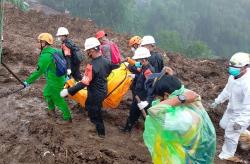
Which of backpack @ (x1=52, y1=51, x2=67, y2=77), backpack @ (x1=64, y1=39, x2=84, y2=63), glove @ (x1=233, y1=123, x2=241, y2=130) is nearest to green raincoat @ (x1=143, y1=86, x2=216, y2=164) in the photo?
glove @ (x1=233, y1=123, x2=241, y2=130)

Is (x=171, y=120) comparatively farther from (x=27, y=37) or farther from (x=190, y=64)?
(x=27, y=37)

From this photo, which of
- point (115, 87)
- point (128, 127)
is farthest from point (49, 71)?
point (128, 127)

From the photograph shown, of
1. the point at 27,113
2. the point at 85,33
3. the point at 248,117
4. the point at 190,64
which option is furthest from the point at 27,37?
the point at 248,117

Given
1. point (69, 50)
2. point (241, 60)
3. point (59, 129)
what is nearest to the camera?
point (241, 60)

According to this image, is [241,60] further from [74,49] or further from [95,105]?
[74,49]

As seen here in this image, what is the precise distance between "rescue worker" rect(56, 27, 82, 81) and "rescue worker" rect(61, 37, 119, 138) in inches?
58.5

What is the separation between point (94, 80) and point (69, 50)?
1820mm

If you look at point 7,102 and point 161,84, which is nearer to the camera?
point 161,84

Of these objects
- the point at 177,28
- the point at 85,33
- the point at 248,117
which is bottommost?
the point at 177,28

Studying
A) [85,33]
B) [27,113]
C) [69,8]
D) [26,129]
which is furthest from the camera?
[69,8]

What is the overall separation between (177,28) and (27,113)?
65.5m

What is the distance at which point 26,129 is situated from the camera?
658cm

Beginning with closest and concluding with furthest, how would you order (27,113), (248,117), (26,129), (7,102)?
1. (248,117)
2. (26,129)
3. (27,113)
4. (7,102)

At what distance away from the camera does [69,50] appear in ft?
24.7
